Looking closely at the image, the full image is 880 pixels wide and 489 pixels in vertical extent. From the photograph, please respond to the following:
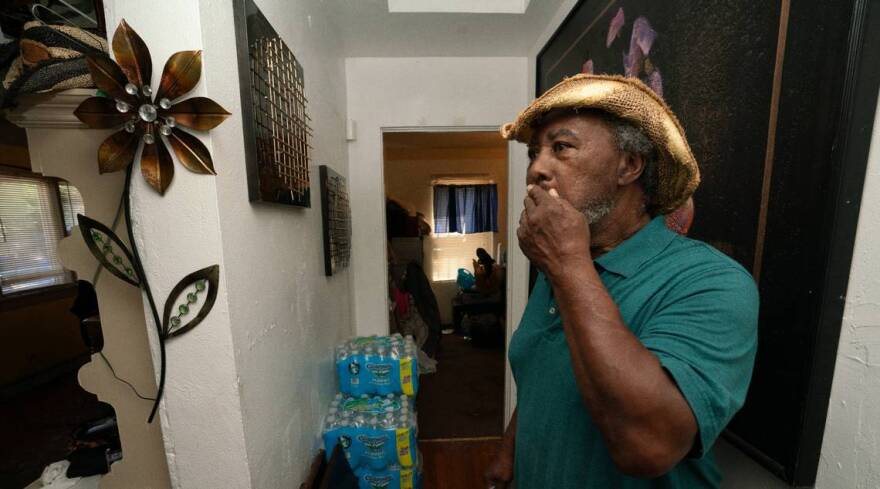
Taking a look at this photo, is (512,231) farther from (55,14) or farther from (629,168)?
(55,14)

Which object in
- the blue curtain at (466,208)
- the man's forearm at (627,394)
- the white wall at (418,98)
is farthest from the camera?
the blue curtain at (466,208)

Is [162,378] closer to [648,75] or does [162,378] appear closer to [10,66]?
[10,66]

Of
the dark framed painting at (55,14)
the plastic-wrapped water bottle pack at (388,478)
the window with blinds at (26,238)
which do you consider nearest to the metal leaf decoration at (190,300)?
the dark framed painting at (55,14)

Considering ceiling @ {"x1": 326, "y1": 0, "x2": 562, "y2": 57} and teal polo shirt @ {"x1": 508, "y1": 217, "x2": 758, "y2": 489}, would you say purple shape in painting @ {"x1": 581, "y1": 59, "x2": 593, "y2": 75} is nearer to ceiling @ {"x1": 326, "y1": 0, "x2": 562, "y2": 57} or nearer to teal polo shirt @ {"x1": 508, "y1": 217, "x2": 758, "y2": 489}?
ceiling @ {"x1": 326, "y1": 0, "x2": 562, "y2": 57}

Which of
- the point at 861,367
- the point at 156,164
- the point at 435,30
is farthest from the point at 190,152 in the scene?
the point at 435,30

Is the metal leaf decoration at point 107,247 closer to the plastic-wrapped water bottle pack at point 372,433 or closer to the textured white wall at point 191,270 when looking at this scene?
the textured white wall at point 191,270

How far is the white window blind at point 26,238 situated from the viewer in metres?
→ 1.98

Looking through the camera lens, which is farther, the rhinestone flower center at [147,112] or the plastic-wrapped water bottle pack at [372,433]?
the plastic-wrapped water bottle pack at [372,433]

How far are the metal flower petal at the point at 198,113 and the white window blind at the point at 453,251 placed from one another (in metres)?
4.20

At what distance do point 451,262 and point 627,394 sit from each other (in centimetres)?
449

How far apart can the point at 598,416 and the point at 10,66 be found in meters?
1.23

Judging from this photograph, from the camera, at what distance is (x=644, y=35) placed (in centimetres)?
87

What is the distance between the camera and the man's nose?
62cm

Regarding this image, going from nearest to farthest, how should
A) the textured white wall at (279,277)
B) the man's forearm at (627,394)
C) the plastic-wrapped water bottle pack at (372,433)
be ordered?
the man's forearm at (627,394)
the textured white wall at (279,277)
the plastic-wrapped water bottle pack at (372,433)
